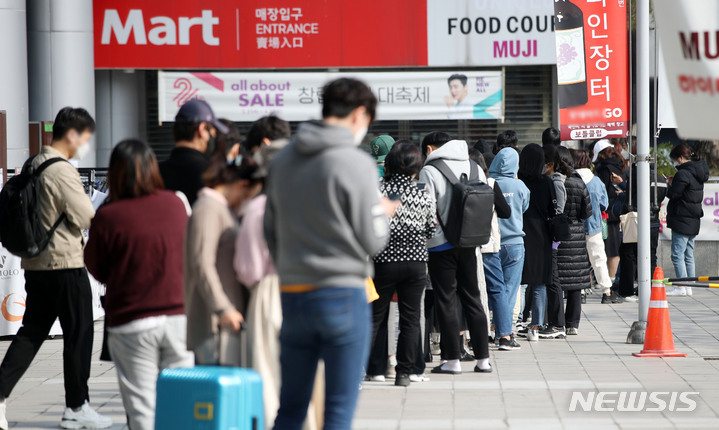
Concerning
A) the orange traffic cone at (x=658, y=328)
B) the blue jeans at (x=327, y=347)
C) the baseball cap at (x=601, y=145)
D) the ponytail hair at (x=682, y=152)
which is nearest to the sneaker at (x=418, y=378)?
the orange traffic cone at (x=658, y=328)

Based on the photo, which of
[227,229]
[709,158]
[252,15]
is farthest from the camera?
[252,15]

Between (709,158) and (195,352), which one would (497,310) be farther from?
(709,158)

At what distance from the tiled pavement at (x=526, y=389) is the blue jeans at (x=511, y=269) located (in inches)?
19.3

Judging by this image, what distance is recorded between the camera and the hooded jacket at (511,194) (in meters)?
9.24

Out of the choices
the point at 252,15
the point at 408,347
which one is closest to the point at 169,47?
the point at 252,15

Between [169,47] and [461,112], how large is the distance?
4.80m

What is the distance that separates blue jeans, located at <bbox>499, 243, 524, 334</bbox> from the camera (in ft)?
30.3

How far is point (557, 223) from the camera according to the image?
968cm

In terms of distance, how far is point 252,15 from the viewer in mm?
16609

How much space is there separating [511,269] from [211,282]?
5.13 meters

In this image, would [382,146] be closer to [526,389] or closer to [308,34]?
[526,389]

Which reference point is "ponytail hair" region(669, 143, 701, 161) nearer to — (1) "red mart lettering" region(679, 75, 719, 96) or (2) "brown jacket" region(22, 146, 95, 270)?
(2) "brown jacket" region(22, 146, 95, 270)

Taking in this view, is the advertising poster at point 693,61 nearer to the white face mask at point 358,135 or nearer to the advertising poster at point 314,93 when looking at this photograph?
the white face mask at point 358,135

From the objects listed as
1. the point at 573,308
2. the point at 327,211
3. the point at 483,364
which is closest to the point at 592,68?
the point at 573,308
